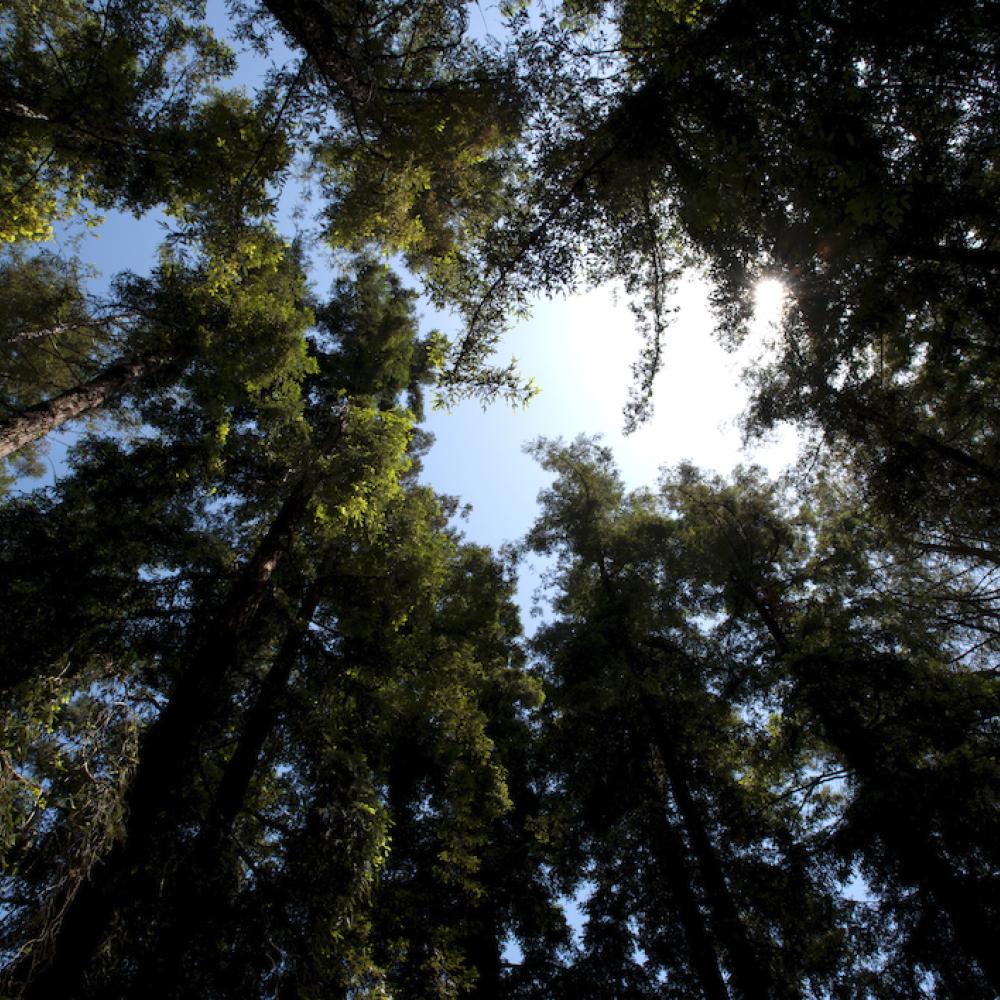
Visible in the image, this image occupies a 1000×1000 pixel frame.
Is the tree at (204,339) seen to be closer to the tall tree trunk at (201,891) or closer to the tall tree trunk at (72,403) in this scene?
the tall tree trunk at (72,403)

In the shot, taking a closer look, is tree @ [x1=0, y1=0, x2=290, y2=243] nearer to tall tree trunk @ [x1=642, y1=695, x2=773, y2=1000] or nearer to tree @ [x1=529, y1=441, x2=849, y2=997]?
tree @ [x1=529, y1=441, x2=849, y2=997]

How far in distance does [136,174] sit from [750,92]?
270 inches

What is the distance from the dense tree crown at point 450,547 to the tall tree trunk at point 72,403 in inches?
3.5

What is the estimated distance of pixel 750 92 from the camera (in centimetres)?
460

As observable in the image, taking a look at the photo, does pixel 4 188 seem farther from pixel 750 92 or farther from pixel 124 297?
Result: pixel 750 92

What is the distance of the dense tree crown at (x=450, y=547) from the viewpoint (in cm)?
441

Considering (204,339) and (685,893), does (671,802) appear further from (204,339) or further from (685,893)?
(204,339)

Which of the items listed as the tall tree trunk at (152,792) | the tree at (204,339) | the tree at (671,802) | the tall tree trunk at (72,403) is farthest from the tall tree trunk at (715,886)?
the tall tree trunk at (72,403)

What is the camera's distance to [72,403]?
780cm

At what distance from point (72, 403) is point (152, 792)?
6.00m

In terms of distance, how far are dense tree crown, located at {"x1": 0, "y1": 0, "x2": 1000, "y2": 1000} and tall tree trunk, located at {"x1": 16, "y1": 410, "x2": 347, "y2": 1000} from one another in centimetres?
4

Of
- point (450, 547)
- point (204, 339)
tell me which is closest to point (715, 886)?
point (450, 547)

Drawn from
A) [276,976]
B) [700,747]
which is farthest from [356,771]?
[700,747]

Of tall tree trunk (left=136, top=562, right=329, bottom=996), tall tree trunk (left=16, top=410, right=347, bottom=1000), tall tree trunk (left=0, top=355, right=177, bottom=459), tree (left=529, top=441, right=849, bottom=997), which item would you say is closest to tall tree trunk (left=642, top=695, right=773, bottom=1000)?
tree (left=529, top=441, right=849, bottom=997)
